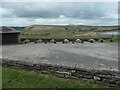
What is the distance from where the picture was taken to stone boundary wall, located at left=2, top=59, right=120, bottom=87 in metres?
10.4

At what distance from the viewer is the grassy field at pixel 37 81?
34.0 feet

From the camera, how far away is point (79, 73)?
11.3 metres

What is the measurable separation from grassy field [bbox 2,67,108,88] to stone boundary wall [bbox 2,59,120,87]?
288 mm

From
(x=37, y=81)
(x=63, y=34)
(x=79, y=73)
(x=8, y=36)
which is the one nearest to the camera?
(x=37, y=81)

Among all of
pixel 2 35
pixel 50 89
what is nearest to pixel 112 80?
pixel 50 89

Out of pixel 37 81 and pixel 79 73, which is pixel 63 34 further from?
pixel 37 81

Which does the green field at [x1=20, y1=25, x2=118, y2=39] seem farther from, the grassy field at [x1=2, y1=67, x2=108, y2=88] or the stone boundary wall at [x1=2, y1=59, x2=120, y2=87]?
the grassy field at [x1=2, y1=67, x2=108, y2=88]

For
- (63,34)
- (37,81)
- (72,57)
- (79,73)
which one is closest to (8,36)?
(72,57)

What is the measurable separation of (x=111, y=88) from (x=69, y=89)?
1.77 m

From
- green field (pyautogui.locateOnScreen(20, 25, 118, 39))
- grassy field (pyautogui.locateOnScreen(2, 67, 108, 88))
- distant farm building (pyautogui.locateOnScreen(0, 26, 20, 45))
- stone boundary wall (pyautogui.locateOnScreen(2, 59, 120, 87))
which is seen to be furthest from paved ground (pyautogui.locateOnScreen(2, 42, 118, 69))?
green field (pyautogui.locateOnScreen(20, 25, 118, 39))

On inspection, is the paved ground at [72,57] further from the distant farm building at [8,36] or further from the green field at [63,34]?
the green field at [63,34]

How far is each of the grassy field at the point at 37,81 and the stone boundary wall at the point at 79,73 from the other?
0.29 meters

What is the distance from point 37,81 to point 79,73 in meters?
2.01

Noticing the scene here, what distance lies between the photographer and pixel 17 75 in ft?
38.6
